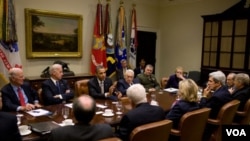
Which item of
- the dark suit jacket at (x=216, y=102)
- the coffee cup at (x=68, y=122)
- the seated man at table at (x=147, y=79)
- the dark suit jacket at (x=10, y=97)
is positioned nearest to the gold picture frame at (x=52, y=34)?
the seated man at table at (x=147, y=79)

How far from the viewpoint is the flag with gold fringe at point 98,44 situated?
6.05m

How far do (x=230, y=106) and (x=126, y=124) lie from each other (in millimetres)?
1413

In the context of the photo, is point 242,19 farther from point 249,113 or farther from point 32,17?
point 32,17

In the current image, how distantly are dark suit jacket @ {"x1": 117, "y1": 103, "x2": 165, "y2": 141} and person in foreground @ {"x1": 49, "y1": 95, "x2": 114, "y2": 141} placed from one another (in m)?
0.42

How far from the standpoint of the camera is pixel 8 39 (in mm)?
4551

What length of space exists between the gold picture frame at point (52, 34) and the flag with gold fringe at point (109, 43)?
2.20ft

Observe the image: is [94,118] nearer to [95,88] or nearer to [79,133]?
[79,133]

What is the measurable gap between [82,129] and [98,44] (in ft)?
15.1

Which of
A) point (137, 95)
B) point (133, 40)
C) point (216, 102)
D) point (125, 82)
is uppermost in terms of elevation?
point (133, 40)

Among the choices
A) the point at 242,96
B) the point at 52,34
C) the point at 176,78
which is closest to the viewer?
the point at 242,96

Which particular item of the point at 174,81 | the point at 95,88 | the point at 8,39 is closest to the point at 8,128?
the point at 95,88

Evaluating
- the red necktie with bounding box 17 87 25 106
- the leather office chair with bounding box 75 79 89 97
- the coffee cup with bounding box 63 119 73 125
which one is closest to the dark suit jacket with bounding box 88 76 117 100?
the leather office chair with bounding box 75 79 89 97

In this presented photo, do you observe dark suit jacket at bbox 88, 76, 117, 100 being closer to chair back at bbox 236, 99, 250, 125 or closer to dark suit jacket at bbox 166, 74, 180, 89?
dark suit jacket at bbox 166, 74, 180, 89

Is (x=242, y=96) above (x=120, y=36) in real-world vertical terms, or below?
below
